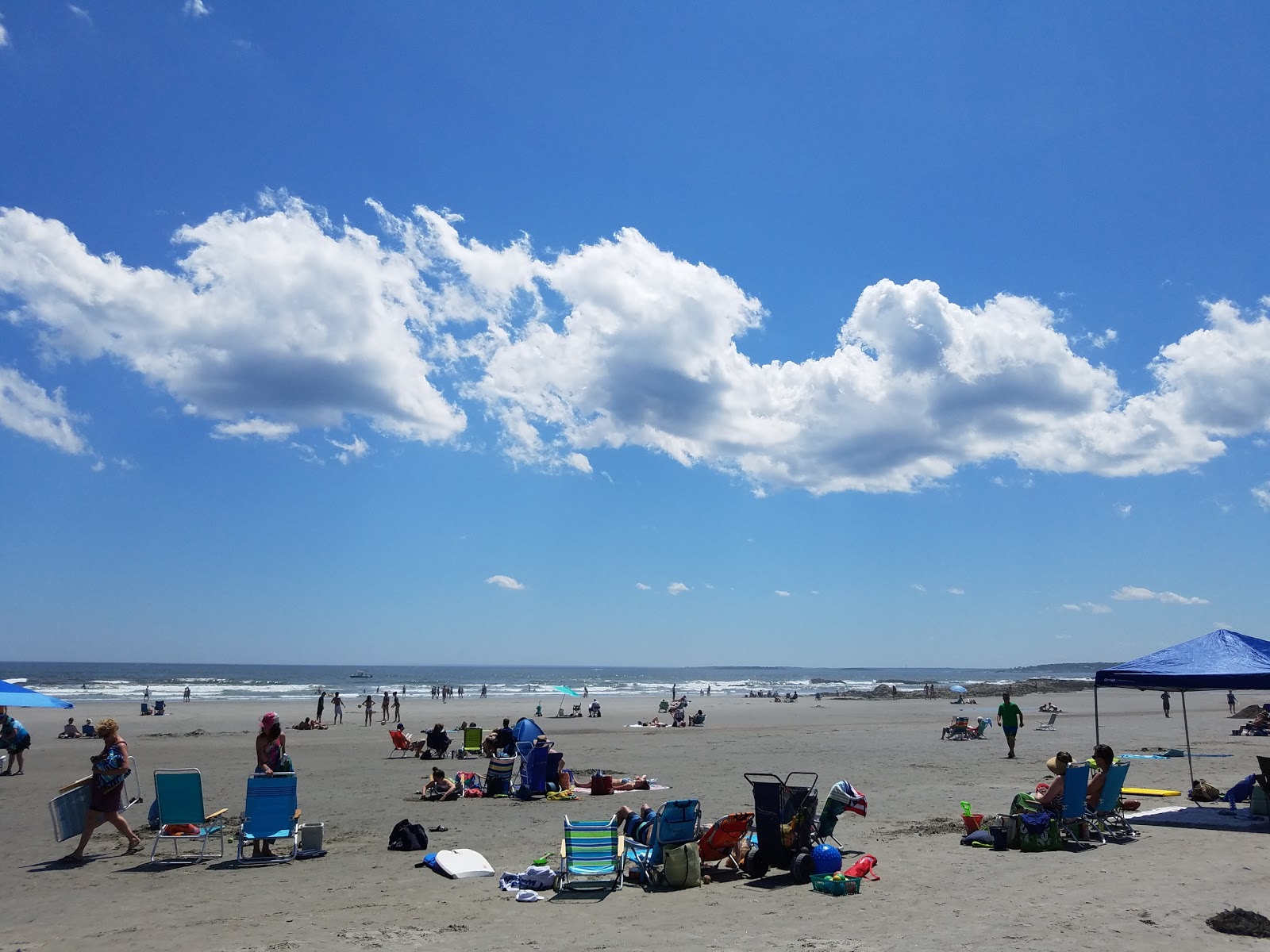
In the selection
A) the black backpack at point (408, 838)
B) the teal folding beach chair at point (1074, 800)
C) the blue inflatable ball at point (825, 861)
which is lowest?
the black backpack at point (408, 838)

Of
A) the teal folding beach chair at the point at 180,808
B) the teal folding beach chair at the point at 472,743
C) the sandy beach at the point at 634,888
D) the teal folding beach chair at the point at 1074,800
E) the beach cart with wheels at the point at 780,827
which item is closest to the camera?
the sandy beach at the point at 634,888

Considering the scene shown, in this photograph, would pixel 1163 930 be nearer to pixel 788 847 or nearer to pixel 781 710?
pixel 788 847

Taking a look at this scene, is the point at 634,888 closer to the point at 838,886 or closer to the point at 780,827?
the point at 780,827

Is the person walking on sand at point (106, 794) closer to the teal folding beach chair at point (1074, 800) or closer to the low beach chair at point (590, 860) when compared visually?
the low beach chair at point (590, 860)

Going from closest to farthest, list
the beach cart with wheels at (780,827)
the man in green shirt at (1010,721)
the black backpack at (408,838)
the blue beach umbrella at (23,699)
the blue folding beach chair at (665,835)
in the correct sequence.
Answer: the blue folding beach chair at (665,835) → the beach cart with wheels at (780,827) → the blue beach umbrella at (23,699) → the black backpack at (408,838) → the man in green shirt at (1010,721)

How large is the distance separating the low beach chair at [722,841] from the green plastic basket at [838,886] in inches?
41.0

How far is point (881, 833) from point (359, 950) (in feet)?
20.3

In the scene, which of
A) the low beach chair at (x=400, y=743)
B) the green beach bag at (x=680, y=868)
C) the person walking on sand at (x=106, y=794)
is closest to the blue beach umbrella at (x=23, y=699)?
the person walking on sand at (x=106, y=794)

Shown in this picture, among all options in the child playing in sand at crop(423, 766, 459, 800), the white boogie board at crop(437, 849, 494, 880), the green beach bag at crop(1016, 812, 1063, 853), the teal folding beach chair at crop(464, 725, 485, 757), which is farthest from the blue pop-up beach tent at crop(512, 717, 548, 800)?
the green beach bag at crop(1016, 812, 1063, 853)

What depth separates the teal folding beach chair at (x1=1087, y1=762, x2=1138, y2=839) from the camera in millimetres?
9250

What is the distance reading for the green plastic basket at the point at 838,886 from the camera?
722cm

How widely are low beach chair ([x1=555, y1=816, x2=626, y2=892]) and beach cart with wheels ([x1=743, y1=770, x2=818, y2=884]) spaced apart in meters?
1.21

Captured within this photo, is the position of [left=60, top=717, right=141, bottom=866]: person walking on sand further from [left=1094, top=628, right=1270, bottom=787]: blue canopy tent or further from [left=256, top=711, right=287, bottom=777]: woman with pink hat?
[left=1094, top=628, right=1270, bottom=787]: blue canopy tent

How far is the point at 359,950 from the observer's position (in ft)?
19.3
